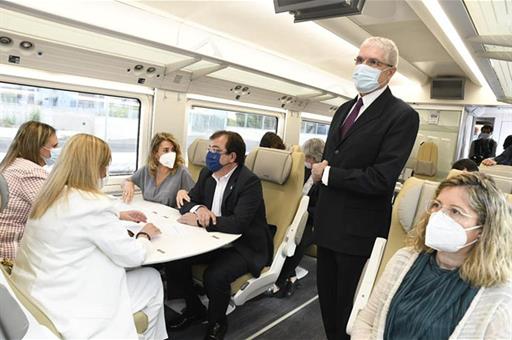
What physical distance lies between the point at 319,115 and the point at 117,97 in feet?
14.0

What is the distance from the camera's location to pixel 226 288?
224 cm

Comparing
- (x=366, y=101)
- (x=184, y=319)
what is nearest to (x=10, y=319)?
(x=366, y=101)

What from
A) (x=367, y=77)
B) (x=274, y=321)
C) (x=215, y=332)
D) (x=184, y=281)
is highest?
(x=367, y=77)

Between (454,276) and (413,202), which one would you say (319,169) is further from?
(454,276)

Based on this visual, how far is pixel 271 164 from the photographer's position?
9.25 feet

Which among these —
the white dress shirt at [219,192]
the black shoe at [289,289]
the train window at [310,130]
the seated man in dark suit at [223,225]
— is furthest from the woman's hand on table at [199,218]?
the train window at [310,130]

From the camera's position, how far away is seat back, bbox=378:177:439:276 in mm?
1773

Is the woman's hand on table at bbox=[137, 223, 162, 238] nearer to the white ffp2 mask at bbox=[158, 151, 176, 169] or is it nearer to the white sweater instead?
the white ffp2 mask at bbox=[158, 151, 176, 169]

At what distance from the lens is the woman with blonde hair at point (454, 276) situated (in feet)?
3.85

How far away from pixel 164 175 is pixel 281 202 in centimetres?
105

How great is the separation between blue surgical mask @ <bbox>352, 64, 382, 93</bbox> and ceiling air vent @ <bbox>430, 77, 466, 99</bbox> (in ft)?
18.5

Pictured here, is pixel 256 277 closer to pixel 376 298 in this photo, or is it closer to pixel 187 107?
pixel 376 298

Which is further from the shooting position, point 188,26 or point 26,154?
point 188,26

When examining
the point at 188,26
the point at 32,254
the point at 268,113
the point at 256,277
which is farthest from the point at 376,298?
the point at 268,113
